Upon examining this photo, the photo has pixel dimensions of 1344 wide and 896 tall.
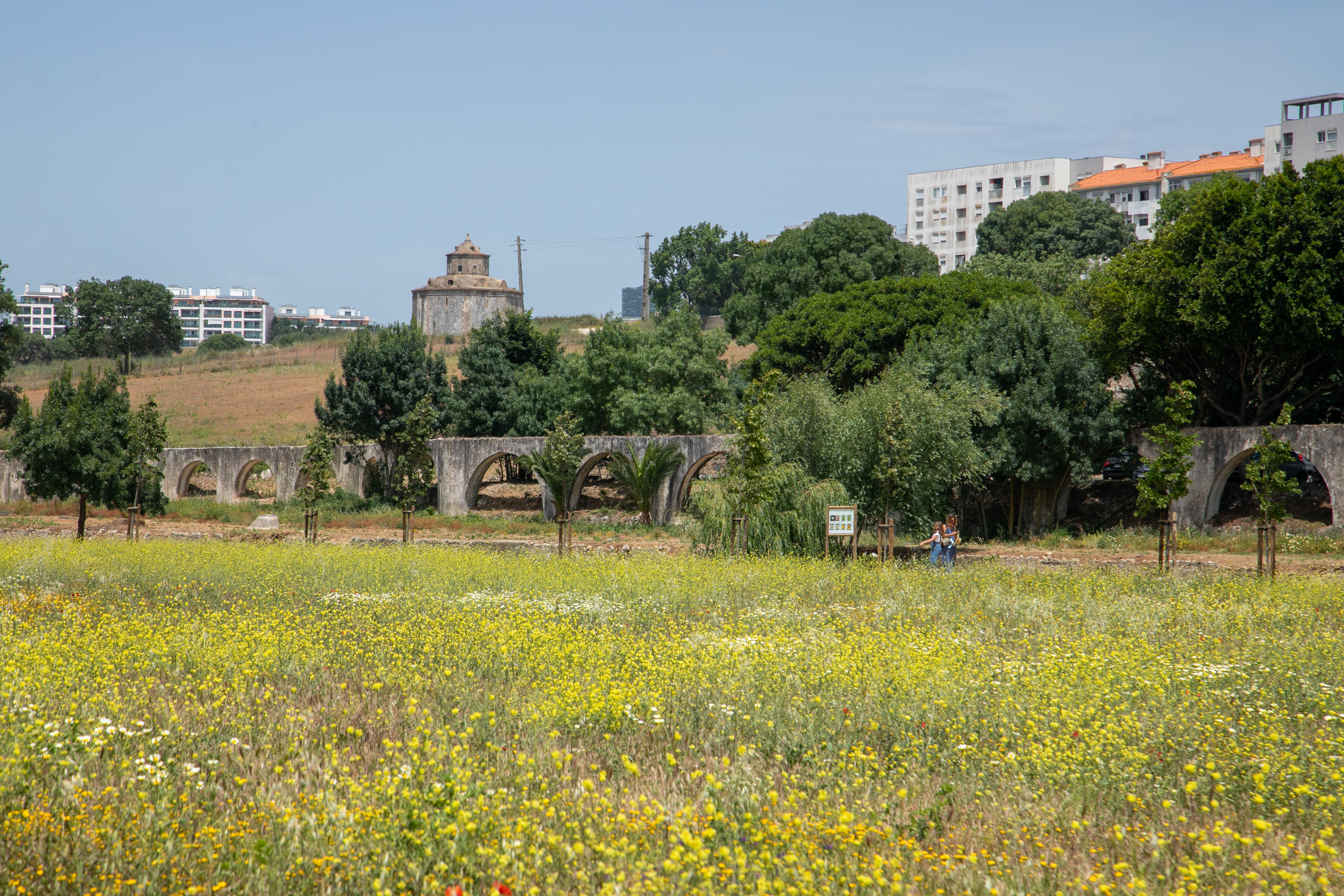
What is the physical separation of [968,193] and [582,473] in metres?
58.3

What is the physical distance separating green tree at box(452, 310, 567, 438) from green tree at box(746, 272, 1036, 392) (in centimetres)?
673

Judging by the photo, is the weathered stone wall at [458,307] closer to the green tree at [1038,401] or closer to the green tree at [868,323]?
the green tree at [868,323]

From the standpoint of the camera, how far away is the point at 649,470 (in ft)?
88.5

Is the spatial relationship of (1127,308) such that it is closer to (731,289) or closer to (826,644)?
(826,644)

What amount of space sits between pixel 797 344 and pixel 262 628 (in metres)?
24.2

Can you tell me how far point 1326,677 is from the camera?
7625mm

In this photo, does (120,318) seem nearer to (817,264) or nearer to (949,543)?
(817,264)

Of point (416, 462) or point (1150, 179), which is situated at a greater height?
point (1150, 179)

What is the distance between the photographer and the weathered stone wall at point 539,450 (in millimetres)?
27125

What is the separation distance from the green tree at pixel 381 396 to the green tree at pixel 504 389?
4.05 ft

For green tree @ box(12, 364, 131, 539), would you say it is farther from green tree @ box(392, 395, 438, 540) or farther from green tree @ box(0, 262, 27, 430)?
green tree @ box(0, 262, 27, 430)

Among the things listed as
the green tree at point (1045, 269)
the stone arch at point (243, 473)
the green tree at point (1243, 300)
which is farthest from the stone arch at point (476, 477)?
the green tree at point (1045, 269)

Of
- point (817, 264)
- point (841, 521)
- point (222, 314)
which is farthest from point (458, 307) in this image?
point (222, 314)

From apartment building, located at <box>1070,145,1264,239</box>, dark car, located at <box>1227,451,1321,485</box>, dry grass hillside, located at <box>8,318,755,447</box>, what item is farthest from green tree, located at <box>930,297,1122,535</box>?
apartment building, located at <box>1070,145,1264,239</box>
